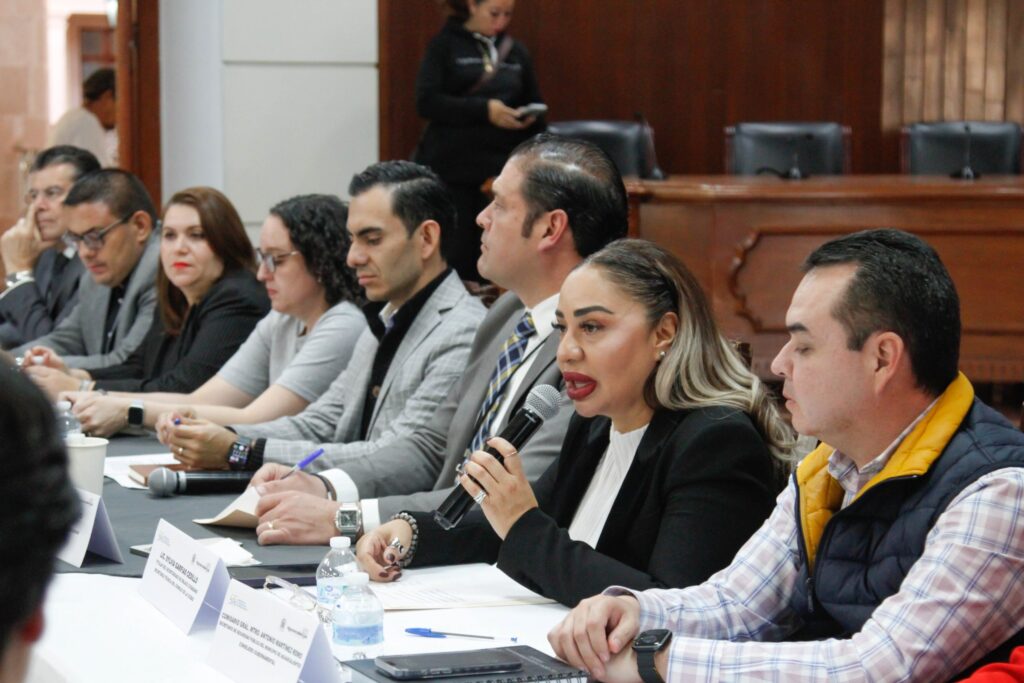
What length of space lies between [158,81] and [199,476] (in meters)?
4.33

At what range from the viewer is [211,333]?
4.38 m

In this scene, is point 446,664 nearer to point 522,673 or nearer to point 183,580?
point 522,673

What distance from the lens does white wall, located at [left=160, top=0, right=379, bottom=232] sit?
6.85 meters

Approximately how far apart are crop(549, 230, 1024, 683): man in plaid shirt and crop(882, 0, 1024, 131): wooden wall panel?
6.36 meters

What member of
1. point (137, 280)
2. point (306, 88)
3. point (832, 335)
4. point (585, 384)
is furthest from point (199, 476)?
point (306, 88)

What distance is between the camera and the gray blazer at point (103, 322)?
4.97m

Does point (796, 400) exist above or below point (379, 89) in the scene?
below

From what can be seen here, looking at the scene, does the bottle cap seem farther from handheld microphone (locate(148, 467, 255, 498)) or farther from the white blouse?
handheld microphone (locate(148, 467, 255, 498))

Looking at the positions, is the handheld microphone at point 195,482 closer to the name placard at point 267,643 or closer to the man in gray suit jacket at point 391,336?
the man in gray suit jacket at point 391,336

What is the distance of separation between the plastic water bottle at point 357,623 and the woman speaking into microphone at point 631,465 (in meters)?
0.25

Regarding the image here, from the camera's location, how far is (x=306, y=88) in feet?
22.9

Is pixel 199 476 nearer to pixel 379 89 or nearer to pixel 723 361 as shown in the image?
pixel 723 361

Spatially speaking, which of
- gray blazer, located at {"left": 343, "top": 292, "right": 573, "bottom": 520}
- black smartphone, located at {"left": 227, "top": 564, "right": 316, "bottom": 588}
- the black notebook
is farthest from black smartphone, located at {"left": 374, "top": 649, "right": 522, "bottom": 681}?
gray blazer, located at {"left": 343, "top": 292, "right": 573, "bottom": 520}

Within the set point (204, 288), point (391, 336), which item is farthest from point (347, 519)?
point (204, 288)
